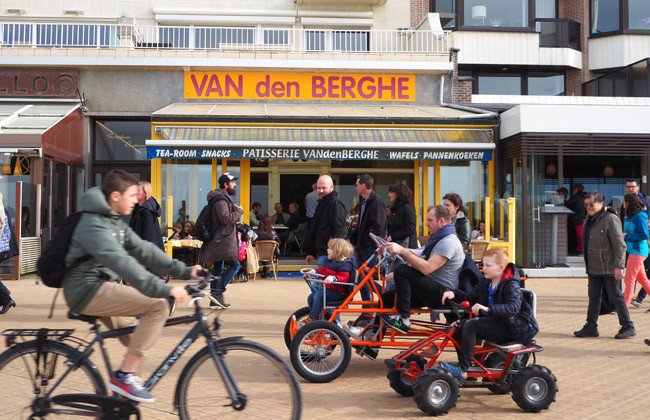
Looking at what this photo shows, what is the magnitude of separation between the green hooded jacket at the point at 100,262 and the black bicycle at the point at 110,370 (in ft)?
0.71

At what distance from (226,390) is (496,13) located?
760 inches

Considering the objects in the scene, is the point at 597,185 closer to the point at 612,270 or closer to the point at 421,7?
the point at 421,7

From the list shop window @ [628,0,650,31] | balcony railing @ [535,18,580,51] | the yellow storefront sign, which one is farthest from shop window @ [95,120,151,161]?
shop window @ [628,0,650,31]

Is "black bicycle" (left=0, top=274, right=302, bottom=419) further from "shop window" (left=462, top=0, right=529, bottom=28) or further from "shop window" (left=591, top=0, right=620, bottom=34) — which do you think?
"shop window" (left=591, top=0, right=620, bottom=34)

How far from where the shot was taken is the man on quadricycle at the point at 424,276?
18.7 feet

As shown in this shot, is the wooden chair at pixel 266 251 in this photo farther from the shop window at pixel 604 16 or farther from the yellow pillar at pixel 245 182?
the shop window at pixel 604 16

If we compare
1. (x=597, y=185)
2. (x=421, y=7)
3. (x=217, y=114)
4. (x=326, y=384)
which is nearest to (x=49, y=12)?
(x=217, y=114)

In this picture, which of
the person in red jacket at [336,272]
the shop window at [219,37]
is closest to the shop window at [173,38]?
the shop window at [219,37]

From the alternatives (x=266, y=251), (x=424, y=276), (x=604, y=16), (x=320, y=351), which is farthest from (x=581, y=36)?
(x=320, y=351)

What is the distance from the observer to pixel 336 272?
20.7 feet

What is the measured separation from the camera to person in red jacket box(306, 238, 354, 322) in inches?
245

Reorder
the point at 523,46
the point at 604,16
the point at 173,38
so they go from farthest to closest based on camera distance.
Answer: the point at 604,16 < the point at 523,46 < the point at 173,38

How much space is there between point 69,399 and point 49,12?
17864mm

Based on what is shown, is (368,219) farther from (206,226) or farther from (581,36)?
(581,36)
